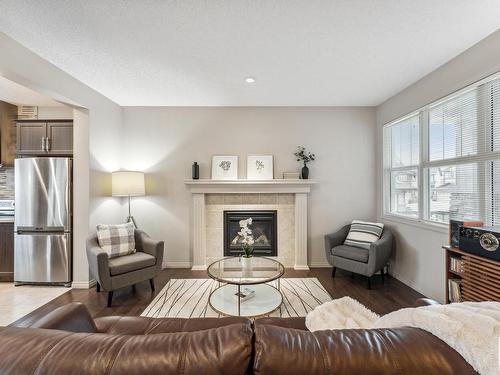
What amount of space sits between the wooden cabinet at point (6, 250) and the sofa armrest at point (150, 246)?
174 centimetres

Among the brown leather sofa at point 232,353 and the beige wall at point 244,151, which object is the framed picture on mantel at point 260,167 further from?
the brown leather sofa at point 232,353

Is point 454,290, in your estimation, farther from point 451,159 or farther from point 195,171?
point 195,171

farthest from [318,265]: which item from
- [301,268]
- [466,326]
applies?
[466,326]

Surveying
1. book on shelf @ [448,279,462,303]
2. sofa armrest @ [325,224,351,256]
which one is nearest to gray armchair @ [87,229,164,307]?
sofa armrest @ [325,224,351,256]

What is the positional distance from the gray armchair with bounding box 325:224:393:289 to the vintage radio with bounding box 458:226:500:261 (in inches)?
38.9

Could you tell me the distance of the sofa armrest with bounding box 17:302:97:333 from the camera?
1049 millimetres

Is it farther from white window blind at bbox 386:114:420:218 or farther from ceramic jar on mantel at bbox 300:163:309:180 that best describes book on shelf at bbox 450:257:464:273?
ceramic jar on mantel at bbox 300:163:309:180

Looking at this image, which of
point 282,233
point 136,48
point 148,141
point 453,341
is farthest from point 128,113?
point 453,341

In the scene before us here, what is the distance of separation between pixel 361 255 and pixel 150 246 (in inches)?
108

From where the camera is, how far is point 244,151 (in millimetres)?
3904

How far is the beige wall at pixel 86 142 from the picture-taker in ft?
7.95

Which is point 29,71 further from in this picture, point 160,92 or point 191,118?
point 191,118

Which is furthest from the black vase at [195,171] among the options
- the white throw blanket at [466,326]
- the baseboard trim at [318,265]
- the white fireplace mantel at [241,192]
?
the white throw blanket at [466,326]

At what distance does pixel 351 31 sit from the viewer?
6.44 feet
